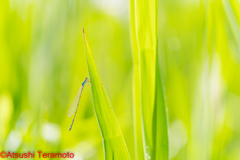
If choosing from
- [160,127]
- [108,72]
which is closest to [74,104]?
[108,72]

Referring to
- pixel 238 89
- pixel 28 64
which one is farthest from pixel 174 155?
pixel 28 64

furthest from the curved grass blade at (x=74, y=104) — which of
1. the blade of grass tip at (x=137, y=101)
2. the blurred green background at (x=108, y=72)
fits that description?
the blade of grass tip at (x=137, y=101)

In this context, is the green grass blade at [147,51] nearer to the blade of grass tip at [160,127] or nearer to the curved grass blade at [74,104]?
the blade of grass tip at [160,127]

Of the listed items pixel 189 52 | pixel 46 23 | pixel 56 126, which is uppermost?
pixel 46 23

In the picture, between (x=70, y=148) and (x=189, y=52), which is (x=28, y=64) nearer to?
(x=70, y=148)

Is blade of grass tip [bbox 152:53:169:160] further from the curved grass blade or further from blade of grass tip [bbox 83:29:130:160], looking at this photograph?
the curved grass blade

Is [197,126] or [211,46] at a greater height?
[211,46]

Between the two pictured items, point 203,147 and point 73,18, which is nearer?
point 203,147

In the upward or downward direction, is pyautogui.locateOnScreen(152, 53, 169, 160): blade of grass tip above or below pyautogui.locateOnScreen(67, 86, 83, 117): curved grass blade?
below

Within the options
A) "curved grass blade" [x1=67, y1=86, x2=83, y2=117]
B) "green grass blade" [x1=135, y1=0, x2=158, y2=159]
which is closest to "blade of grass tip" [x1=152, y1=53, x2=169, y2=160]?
"green grass blade" [x1=135, y1=0, x2=158, y2=159]

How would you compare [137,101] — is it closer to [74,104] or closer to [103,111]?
[103,111]
